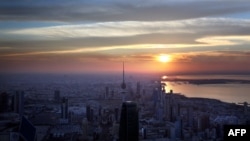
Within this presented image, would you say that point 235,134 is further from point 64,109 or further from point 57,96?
point 57,96

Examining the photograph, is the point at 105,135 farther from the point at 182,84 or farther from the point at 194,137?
the point at 182,84

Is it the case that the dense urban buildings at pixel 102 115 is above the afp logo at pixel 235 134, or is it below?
below

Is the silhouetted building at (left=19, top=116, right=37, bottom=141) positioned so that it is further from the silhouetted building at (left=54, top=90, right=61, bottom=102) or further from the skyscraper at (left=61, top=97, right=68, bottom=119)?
the silhouetted building at (left=54, top=90, right=61, bottom=102)

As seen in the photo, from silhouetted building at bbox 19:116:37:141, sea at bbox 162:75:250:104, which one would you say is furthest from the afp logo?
sea at bbox 162:75:250:104

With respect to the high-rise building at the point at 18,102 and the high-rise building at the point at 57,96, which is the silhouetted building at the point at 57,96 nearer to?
the high-rise building at the point at 57,96

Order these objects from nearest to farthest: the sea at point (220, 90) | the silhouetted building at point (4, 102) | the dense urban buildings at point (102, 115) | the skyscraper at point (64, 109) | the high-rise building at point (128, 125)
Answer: the high-rise building at point (128, 125), the dense urban buildings at point (102, 115), the silhouetted building at point (4, 102), the skyscraper at point (64, 109), the sea at point (220, 90)

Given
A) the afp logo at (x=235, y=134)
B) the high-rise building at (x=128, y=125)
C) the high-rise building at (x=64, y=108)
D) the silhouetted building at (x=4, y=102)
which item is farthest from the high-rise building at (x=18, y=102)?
the afp logo at (x=235, y=134)

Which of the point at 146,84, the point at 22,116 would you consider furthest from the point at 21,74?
the point at 146,84

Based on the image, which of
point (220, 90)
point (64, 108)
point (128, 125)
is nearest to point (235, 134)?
point (128, 125)
